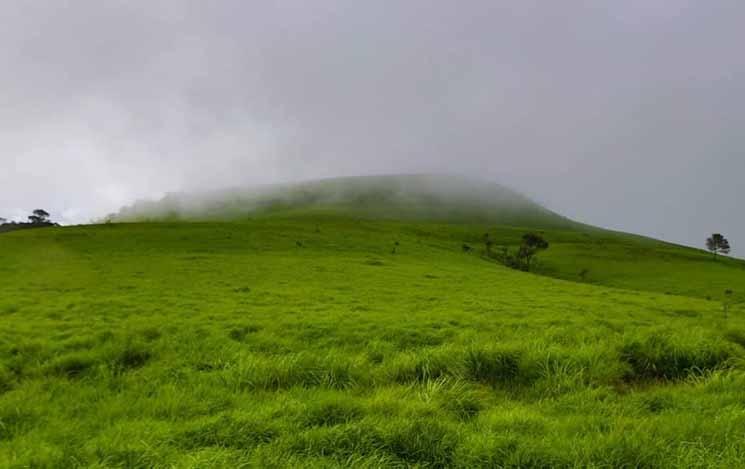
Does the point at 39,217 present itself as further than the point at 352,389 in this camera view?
Yes

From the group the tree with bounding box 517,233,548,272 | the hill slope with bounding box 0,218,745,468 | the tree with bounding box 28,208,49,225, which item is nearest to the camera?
the hill slope with bounding box 0,218,745,468

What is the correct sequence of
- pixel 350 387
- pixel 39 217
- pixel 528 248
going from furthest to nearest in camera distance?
1. pixel 39 217
2. pixel 528 248
3. pixel 350 387

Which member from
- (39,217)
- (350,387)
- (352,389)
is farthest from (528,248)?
(39,217)

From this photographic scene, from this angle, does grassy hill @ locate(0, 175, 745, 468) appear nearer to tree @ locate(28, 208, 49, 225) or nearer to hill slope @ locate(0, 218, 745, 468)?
hill slope @ locate(0, 218, 745, 468)

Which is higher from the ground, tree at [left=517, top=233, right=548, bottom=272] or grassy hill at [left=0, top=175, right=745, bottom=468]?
grassy hill at [left=0, top=175, right=745, bottom=468]

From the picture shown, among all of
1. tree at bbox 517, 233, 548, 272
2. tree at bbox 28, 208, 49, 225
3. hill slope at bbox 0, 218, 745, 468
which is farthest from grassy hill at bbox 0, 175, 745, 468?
tree at bbox 28, 208, 49, 225

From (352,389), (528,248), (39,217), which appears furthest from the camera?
(39,217)

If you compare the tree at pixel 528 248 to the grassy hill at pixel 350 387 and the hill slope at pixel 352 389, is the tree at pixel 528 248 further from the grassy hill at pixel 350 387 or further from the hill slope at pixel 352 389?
the hill slope at pixel 352 389

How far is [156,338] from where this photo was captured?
11.1m

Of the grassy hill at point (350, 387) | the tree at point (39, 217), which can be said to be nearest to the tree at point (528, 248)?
the grassy hill at point (350, 387)

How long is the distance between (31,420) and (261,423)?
145 inches

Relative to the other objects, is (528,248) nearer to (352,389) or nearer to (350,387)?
(350,387)

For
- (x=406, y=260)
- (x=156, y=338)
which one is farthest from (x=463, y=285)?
(x=156, y=338)

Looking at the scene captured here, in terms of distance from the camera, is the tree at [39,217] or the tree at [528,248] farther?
the tree at [39,217]
